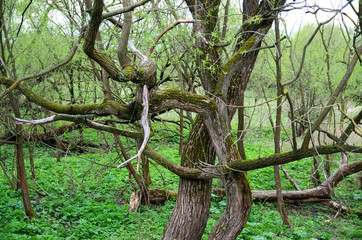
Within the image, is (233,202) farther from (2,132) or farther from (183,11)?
(2,132)

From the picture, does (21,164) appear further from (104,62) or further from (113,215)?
(104,62)

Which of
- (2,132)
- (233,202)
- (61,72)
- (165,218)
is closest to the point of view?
(233,202)

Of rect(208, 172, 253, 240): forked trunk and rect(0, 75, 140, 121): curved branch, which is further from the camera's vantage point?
rect(208, 172, 253, 240): forked trunk

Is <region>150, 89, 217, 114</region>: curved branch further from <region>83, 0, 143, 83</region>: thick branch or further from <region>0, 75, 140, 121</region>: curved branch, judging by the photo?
<region>83, 0, 143, 83</region>: thick branch

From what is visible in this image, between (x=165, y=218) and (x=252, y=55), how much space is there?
379 centimetres

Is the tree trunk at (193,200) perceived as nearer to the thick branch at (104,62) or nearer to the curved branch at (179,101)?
the curved branch at (179,101)

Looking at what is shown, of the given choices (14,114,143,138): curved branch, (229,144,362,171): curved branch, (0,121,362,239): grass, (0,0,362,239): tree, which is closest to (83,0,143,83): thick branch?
(0,0,362,239): tree

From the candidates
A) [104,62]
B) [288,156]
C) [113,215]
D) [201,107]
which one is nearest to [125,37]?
[104,62]

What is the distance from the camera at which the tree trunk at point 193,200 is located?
15.3 feet

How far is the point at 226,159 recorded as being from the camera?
166 inches

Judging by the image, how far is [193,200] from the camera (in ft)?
15.3

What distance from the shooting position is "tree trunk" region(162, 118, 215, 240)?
15.3 feet

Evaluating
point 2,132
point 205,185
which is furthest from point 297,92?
point 2,132

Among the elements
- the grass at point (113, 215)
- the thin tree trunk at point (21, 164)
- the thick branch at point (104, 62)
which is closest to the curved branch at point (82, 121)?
the thick branch at point (104, 62)
